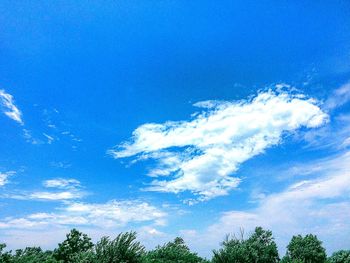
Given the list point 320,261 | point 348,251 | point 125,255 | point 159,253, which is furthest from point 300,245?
point 125,255

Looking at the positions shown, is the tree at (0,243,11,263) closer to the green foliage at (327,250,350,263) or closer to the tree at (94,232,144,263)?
the tree at (94,232,144,263)

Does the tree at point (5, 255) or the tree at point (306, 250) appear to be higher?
the tree at point (306, 250)

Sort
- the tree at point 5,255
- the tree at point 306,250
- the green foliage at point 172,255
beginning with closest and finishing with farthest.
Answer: the tree at point 5,255, the green foliage at point 172,255, the tree at point 306,250

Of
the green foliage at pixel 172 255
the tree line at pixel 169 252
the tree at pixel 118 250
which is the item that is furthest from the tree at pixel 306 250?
the tree at pixel 118 250

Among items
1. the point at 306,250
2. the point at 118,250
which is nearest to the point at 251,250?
the point at 306,250

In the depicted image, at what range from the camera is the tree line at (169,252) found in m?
28.8

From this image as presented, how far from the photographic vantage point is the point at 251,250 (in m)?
55.3

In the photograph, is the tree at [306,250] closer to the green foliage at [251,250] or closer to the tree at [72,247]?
the green foliage at [251,250]

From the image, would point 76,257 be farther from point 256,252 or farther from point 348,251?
point 348,251

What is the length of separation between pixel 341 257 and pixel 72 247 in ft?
143

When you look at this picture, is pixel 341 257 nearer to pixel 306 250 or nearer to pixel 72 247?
pixel 306 250

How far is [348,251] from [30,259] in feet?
159

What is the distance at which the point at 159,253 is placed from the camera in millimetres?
50156

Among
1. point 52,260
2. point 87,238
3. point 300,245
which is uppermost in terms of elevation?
point 300,245
